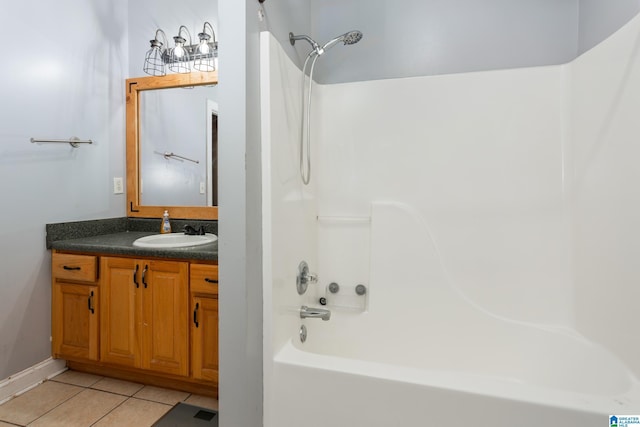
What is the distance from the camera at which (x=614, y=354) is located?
1.25m

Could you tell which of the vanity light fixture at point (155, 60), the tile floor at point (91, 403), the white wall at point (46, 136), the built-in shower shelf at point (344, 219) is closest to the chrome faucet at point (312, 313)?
the built-in shower shelf at point (344, 219)

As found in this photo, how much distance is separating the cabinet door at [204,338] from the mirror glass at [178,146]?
2.68ft

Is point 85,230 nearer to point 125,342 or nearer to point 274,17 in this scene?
point 125,342

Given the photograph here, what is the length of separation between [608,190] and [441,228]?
2.22 feet

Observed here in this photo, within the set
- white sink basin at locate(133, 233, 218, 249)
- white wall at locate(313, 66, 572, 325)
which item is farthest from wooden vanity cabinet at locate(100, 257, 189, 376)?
white wall at locate(313, 66, 572, 325)

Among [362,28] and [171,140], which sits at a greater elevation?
[362,28]

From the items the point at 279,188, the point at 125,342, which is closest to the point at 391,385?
the point at 279,188

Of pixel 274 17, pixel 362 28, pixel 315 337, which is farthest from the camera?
pixel 362 28

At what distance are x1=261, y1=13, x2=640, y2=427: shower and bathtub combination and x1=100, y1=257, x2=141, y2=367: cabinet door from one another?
1.07m

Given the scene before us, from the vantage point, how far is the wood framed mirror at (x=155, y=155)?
92.6 inches

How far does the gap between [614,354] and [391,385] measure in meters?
0.92

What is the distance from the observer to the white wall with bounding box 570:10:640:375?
117cm

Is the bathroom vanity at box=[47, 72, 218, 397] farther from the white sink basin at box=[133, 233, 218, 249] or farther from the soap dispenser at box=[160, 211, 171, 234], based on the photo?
the soap dispenser at box=[160, 211, 171, 234]

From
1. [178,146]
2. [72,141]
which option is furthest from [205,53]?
[72,141]
